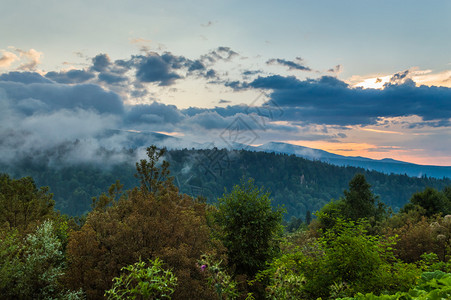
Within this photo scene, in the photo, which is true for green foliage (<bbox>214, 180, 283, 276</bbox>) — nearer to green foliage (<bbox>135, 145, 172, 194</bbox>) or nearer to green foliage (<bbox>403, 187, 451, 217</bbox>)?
green foliage (<bbox>135, 145, 172, 194</bbox>)

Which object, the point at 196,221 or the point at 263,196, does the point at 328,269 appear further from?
the point at 263,196

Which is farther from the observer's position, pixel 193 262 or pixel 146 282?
pixel 193 262

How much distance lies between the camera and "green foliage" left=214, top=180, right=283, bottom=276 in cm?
1853

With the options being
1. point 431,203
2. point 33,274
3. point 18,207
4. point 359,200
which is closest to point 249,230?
point 33,274

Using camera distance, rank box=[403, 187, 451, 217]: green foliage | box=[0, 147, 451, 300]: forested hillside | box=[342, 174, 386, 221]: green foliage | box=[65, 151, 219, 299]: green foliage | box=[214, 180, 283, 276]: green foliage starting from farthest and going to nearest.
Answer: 1. box=[342, 174, 386, 221]: green foliage
2. box=[403, 187, 451, 217]: green foliage
3. box=[214, 180, 283, 276]: green foliage
4. box=[65, 151, 219, 299]: green foliage
5. box=[0, 147, 451, 300]: forested hillside

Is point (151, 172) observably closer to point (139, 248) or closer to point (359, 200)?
point (139, 248)

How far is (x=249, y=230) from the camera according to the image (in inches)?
740

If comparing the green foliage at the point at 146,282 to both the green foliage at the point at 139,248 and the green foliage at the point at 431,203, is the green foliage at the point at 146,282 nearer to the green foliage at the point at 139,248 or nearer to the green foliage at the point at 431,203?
the green foliage at the point at 139,248

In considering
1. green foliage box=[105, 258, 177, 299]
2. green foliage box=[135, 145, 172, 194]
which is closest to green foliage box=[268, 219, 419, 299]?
green foliage box=[105, 258, 177, 299]

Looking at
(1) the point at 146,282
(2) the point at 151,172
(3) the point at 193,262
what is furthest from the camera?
(2) the point at 151,172

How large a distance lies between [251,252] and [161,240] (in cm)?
844

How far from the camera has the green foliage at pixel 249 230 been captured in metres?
18.5

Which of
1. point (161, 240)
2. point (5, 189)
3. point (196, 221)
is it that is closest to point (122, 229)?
point (161, 240)

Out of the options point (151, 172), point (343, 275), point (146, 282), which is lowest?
point (343, 275)
